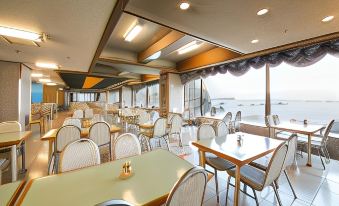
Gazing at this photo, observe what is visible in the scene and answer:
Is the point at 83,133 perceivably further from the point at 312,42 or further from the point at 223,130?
the point at 312,42

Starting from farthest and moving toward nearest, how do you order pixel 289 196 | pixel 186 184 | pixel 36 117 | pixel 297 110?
pixel 36 117 → pixel 297 110 → pixel 289 196 → pixel 186 184

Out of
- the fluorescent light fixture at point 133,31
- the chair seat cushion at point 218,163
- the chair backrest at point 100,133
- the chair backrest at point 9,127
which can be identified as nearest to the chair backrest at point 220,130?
the chair seat cushion at point 218,163

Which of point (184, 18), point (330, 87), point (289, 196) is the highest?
point (184, 18)

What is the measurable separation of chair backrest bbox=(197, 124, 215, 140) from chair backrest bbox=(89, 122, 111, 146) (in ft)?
5.72

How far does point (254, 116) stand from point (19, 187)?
20.7 ft

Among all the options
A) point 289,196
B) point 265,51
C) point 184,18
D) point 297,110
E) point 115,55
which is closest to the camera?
point 289,196

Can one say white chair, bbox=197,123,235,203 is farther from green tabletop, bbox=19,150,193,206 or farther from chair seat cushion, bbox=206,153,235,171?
green tabletop, bbox=19,150,193,206

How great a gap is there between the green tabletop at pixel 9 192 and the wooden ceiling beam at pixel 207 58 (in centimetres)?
468

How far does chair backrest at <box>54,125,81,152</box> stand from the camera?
240 cm

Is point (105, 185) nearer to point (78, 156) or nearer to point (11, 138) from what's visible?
point (78, 156)

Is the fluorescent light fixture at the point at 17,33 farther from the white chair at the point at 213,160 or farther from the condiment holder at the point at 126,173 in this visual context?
the white chair at the point at 213,160

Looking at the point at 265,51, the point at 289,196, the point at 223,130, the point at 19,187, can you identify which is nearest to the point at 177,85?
the point at 265,51

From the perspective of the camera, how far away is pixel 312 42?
121 inches

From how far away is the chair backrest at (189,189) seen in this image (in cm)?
78
